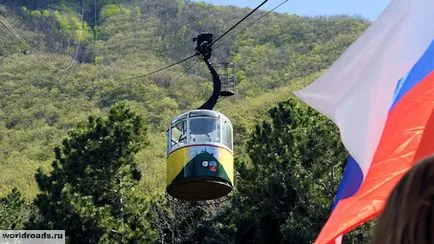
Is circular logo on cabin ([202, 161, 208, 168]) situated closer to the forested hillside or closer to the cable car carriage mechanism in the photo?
the cable car carriage mechanism

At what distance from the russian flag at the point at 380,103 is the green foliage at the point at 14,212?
2783 cm

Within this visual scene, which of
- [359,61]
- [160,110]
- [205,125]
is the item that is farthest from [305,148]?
[160,110]

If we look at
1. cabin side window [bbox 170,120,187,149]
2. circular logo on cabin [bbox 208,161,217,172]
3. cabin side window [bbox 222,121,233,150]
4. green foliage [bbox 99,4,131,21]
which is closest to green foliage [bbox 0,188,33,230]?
cabin side window [bbox 170,120,187,149]

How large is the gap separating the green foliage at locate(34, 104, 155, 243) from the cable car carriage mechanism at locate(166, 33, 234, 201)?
432 inches

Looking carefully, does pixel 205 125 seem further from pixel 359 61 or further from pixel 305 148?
pixel 359 61

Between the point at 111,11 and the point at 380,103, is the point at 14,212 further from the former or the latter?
the point at 111,11

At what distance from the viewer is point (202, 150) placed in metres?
18.0

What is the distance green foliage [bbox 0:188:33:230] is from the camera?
3197 cm

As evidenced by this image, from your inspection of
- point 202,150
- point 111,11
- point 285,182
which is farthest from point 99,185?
point 111,11

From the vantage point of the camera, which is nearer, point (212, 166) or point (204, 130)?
point (212, 166)

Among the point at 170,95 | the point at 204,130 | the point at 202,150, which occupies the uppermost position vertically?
the point at 170,95

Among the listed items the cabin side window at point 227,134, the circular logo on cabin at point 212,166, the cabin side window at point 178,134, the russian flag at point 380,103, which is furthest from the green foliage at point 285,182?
the russian flag at point 380,103

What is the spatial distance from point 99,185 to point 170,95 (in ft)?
178

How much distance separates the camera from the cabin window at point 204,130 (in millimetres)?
17812
